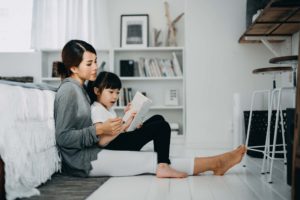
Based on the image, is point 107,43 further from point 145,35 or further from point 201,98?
point 201,98

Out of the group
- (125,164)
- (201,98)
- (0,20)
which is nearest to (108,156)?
(125,164)

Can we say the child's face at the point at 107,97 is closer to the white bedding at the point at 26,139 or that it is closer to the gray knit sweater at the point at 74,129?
the gray knit sweater at the point at 74,129

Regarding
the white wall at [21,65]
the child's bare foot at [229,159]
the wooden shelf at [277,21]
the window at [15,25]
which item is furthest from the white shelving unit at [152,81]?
→ the child's bare foot at [229,159]

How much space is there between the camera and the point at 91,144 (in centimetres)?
209

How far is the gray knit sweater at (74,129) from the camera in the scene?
204cm

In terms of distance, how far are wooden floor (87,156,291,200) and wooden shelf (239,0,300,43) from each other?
102 cm

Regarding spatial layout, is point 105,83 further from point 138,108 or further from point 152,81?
point 152,81

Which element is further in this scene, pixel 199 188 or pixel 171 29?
pixel 171 29

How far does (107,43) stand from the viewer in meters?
4.52

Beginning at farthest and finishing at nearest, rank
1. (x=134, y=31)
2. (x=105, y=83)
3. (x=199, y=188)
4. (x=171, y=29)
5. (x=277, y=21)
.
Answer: (x=134, y=31)
(x=171, y=29)
(x=277, y=21)
(x=105, y=83)
(x=199, y=188)

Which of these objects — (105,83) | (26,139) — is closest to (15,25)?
(105,83)

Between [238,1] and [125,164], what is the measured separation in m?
2.41

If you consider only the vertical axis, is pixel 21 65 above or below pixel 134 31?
below

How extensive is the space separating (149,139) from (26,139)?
73 centimetres
